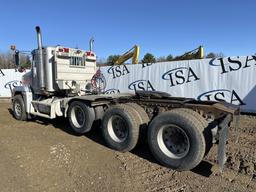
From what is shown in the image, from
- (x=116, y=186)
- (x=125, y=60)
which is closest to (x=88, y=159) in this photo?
(x=116, y=186)

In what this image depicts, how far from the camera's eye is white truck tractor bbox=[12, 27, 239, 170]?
16.0ft

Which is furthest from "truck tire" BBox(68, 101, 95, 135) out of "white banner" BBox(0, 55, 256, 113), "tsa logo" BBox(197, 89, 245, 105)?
"tsa logo" BBox(197, 89, 245, 105)

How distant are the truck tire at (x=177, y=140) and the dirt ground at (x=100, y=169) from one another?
0.20 meters

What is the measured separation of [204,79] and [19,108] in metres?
8.18

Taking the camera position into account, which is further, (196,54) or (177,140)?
(196,54)

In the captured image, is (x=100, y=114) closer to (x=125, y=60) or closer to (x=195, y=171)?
(x=195, y=171)

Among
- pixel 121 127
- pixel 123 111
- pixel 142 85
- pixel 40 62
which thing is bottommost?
pixel 121 127

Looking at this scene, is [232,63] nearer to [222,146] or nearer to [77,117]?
[77,117]

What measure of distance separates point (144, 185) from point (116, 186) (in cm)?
46

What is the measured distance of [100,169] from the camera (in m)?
5.04

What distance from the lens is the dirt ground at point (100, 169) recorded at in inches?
171

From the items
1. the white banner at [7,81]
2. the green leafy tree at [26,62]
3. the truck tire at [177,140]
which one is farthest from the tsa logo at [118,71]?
the truck tire at [177,140]

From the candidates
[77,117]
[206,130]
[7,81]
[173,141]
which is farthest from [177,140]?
[7,81]

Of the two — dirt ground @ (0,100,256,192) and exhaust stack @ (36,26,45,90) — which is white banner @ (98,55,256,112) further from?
exhaust stack @ (36,26,45,90)
